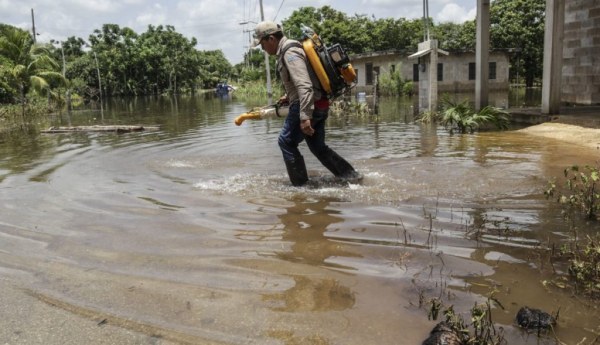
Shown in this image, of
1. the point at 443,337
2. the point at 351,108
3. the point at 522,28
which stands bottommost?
the point at 443,337

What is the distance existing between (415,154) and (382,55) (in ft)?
99.5

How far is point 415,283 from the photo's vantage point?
308 cm

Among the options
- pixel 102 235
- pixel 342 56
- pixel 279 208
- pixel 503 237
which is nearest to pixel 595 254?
pixel 503 237

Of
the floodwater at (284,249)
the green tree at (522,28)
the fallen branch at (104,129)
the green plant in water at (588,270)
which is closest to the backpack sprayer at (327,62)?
the floodwater at (284,249)

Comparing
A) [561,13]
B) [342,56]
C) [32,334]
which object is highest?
[561,13]

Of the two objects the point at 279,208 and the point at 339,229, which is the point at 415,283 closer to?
the point at 339,229

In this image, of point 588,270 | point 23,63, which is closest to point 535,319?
point 588,270

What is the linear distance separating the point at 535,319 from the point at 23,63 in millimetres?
25877

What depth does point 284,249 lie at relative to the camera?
3.82 m

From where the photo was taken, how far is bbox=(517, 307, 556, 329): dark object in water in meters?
2.47

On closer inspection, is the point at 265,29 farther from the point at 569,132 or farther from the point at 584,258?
the point at 569,132

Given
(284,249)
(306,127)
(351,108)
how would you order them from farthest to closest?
(351,108), (306,127), (284,249)

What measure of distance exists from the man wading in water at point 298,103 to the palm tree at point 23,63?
20.4 meters

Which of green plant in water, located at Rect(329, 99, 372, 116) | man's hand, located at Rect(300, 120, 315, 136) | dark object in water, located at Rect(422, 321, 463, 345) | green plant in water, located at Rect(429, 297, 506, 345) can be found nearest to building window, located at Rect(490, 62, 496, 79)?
green plant in water, located at Rect(329, 99, 372, 116)
